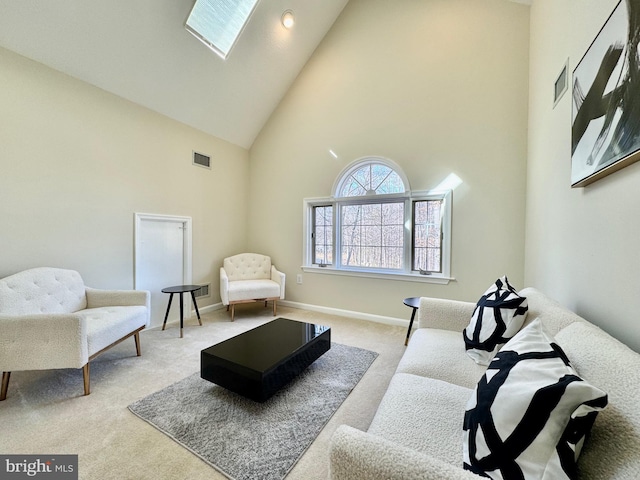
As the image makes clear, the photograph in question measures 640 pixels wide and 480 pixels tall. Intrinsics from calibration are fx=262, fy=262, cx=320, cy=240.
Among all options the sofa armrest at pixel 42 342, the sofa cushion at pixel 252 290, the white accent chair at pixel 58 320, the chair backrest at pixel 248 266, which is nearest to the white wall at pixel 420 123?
the chair backrest at pixel 248 266

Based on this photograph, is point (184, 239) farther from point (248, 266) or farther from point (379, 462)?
point (379, 462)

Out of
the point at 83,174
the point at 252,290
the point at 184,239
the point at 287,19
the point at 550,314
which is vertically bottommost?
the point at 252,290

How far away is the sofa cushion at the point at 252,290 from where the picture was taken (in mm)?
3605

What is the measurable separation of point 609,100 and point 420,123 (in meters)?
2.19

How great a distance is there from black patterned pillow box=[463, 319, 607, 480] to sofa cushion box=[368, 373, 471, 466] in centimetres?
11

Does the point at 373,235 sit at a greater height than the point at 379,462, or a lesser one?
greater

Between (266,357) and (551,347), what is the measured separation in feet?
5.36

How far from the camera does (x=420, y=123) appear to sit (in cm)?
326

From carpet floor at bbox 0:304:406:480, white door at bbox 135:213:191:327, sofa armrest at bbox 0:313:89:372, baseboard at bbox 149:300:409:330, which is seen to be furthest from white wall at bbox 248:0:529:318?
sofa armrest at bbox 0:313:89:372

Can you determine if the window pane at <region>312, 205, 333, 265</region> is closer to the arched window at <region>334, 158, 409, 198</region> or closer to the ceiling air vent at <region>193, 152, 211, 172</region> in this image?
the arched window at <region>334, 158, 409, 198</region>

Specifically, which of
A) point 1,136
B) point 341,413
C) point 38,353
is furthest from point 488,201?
point 1,136

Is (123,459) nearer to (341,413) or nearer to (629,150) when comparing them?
(341,413)

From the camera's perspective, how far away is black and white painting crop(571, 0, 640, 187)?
1.06 m

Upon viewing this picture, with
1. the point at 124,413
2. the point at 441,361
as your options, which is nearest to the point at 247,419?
the point at 124,413
